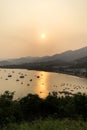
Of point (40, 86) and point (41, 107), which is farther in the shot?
point (40, 86)

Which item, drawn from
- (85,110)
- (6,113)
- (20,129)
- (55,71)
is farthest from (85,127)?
(55,71)

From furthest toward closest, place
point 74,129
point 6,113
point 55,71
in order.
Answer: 1. point 55,71
2. point 6,113
3. point 74,129

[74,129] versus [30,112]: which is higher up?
[74,129]

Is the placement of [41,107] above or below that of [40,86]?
below

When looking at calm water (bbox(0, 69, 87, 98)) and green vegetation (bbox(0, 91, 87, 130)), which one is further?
calm water (bbox(0, 69, 87, 98))

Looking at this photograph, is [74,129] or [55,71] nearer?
[74,129]

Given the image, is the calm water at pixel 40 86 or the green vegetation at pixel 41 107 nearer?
the green vegetation at pixel 41 107

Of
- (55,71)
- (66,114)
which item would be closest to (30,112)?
(66,114)

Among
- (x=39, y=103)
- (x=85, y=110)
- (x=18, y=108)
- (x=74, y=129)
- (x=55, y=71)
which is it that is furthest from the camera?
(x=55, y=71)

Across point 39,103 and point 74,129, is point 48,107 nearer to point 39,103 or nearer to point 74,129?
point 39,103
